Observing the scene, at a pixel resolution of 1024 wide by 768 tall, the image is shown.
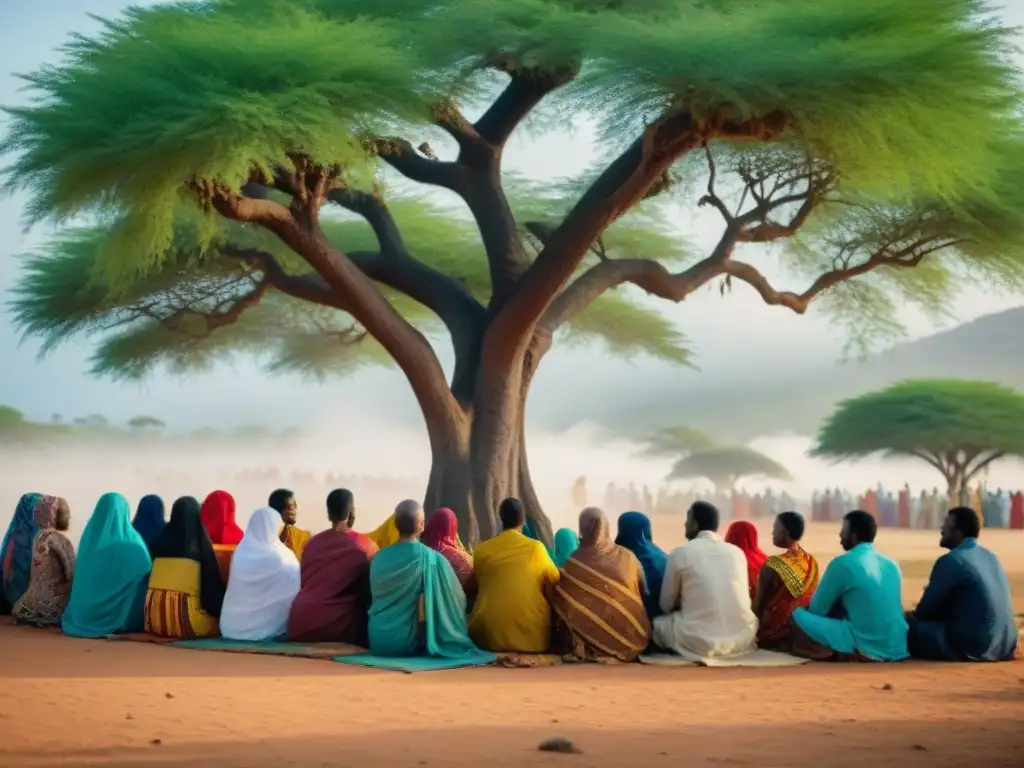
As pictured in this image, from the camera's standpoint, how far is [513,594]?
32.2 feet

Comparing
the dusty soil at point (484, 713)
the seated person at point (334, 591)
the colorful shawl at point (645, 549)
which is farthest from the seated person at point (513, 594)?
the seated person at point (334, 591)

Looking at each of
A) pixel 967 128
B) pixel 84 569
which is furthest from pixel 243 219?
pixel 967 128

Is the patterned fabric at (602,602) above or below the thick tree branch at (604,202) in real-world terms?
below

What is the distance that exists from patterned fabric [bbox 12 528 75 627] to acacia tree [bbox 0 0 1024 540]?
3.65m

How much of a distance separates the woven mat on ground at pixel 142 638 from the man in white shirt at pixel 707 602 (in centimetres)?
331

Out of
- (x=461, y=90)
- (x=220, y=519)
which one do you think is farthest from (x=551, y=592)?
(x=461, y=90)

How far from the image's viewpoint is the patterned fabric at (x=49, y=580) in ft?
37.6

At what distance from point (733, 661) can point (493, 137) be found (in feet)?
32.5

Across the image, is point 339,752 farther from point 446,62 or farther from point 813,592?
point 446,62

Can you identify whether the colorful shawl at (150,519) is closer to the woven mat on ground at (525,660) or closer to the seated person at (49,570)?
the seated person at (49,570)

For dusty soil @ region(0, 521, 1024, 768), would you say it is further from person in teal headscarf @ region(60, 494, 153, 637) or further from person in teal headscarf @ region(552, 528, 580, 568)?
person in teal headscarf @ region(552, 528, 580, 568)

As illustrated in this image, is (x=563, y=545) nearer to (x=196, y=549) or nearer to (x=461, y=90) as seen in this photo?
(x=196, y=549)

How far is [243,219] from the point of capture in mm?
14484

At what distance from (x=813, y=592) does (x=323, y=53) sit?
7335 mm
